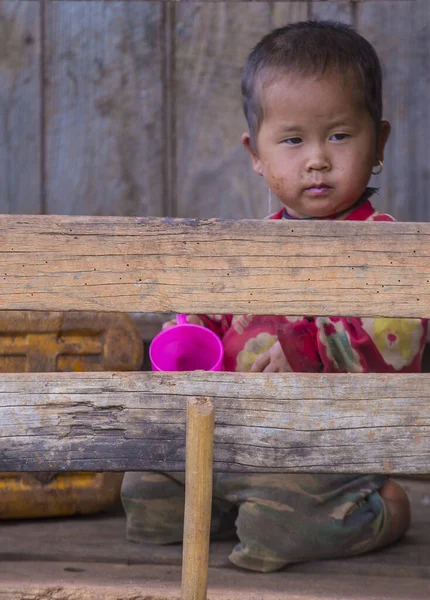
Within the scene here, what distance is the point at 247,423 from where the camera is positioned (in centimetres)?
109

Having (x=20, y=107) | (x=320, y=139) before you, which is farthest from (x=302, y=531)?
(x=20, y=107)

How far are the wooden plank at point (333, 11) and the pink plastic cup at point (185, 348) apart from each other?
2.96ft

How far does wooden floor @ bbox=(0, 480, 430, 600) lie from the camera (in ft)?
3.95

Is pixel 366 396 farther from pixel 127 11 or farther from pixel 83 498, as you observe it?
pixel 127 11

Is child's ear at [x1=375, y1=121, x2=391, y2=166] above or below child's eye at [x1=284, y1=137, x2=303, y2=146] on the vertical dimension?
above

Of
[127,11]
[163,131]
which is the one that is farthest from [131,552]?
[127,11]

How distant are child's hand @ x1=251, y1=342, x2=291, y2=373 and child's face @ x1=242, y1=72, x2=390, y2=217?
249 mm

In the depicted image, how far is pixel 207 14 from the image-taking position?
2.02m

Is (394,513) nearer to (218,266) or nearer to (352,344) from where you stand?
(352,344)

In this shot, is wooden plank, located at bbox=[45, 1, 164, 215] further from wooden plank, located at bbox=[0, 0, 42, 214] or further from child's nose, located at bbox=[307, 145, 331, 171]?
child's nose, located at bbox=[307, 145, 331, 171]

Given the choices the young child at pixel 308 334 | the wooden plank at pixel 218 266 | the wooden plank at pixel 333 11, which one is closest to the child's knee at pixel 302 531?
the young child at pixel 308 334

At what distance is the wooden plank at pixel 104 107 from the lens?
2010 mm

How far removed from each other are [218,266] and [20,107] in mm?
1101

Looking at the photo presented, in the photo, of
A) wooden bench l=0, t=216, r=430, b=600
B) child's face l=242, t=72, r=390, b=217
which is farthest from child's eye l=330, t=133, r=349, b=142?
wooden bench l=0, t=216, r=430, b=600
